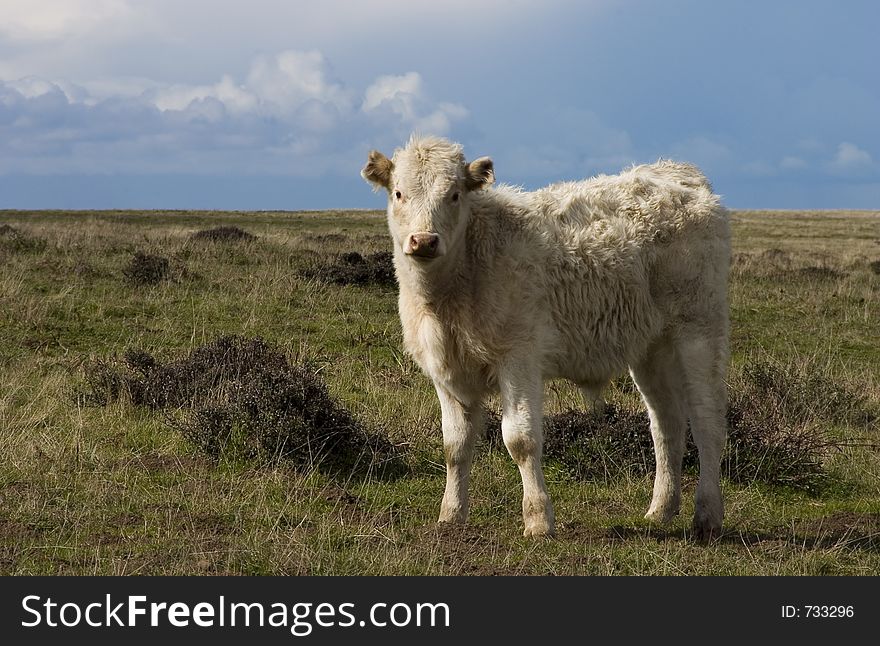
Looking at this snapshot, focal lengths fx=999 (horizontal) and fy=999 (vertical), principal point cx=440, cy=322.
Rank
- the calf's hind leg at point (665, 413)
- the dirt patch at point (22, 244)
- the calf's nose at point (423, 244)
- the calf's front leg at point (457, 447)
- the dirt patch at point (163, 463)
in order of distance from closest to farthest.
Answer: the calf's nose at point (423, 244) → the calf's front leg at point (457, 447) → the calf's hind leg at point (665, 413) → the dirt patch at point (163, 463) → the dirt patch at point (22, 244)

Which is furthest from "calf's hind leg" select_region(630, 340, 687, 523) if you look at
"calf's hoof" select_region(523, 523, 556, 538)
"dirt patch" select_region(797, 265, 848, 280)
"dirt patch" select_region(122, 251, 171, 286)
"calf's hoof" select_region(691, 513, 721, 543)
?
"dirt patch" select_region(797, 265, 848, 280)

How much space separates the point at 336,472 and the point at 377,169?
10.4 feet

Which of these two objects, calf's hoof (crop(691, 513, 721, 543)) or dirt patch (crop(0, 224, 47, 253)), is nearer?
calf's hoof (crop(691, 513, 721, 543))

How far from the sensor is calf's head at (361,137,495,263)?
23.7ft

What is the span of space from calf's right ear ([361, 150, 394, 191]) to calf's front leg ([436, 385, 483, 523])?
1.73 metres

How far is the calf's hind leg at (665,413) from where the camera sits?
28.9ft

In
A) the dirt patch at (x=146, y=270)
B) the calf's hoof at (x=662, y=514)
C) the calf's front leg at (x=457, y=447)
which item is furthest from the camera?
the dirt patch at (x=146, y=270)

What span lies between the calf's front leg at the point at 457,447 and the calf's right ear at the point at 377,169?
1735 millimetres

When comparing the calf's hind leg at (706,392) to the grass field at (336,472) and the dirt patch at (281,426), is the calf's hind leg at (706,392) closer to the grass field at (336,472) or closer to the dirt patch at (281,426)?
the grass field at (336,472)

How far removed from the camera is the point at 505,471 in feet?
32.2

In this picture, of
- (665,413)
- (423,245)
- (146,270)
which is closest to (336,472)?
(665,413)

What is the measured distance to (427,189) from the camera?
7.40 m

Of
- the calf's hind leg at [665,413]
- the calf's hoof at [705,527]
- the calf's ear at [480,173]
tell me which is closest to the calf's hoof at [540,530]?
the calf's hoof at [705,527]

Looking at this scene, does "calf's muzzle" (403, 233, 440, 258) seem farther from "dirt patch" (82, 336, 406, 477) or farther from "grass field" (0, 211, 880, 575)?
"dirt patch" (82, 336, 406, 477)
